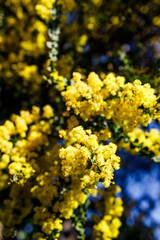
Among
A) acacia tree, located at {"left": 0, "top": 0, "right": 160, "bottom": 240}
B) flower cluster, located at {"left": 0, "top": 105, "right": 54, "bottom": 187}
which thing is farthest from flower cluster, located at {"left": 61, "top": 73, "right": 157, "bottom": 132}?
flower cluster, located at {"left": 0, "top": 105, "right": 54, "bottom": 187}

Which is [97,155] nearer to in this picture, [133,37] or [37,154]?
[37,154]

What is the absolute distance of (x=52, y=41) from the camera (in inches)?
99.7

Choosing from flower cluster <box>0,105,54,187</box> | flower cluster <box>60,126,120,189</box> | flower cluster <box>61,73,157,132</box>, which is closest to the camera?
flower cluster <box>60,126,120,189</box>

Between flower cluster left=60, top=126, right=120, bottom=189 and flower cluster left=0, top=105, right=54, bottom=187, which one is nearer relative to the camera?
flower cluster left=60, top=126, right=120, bottom=189

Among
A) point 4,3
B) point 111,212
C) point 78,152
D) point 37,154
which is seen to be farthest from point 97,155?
point 4,3

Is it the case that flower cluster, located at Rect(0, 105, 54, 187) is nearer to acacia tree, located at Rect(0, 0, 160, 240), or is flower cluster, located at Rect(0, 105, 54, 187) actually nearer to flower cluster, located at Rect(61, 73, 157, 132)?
acacia tree, located at Rect(0, 0, 160, 240)

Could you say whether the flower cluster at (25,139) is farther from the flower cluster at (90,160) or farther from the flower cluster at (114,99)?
the flower cluster at (114,99)

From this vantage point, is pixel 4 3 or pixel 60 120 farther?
pixel 4 3

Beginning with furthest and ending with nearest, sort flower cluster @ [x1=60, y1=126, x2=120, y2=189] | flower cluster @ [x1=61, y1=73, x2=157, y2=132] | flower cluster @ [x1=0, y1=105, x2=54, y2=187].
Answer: flower cluster @ [x1=0, y1=105, x2=54, y2=187] < flower cluster @ [x1=61, y1=73, x2=157, y2=132] < flower cluster @ [x1=60, y1=126, x2=120, y2=189]

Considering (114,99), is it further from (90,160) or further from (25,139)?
(25,139)

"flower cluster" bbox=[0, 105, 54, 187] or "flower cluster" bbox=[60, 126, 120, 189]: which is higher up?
"flower cluster" bbox=[0, 105, 54, 187]

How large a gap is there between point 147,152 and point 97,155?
100cm

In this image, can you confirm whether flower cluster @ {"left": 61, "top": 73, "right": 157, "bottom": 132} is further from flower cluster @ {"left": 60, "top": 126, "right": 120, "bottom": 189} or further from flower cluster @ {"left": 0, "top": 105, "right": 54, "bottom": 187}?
flower cluster @ {"left": 0, "top": 105, "right": 54, "bottom": 187}

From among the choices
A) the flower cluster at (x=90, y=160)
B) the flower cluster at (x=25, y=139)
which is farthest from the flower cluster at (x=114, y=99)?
the flower cluster at (x=25, y=139)
